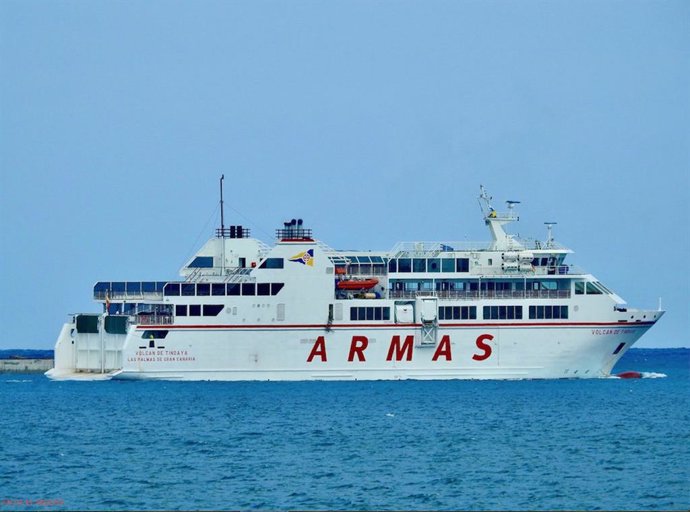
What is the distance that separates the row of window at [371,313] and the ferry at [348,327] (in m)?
0.04

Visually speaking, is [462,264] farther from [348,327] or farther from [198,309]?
[198,309]

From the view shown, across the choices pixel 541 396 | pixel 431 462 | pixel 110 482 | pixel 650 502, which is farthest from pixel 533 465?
pixel 541 396

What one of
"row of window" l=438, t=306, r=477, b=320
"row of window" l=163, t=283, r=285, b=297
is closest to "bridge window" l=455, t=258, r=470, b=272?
"row of window" l=438, t=306, r=477, b=320

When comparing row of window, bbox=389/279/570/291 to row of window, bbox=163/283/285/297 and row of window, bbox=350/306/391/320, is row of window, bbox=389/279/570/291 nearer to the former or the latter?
row of window, bbox=350/306/391/320

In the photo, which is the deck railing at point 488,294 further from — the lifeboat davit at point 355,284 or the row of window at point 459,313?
the lifeboat davit at point 355,284

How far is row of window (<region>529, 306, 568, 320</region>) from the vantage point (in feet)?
174

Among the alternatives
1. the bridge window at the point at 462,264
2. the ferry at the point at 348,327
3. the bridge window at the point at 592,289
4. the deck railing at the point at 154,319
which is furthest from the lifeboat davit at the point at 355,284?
the bridge window at the point at 592,289

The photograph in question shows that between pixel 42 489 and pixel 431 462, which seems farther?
pixel 431 462

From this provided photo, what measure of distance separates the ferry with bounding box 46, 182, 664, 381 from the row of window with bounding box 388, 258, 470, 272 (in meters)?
0.85

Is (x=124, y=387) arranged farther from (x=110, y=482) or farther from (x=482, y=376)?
(x=110, y=482)

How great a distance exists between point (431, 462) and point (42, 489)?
9.49m

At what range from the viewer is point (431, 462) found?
34656 millimetres

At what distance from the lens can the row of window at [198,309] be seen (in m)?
52.5

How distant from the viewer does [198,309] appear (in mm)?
52500
